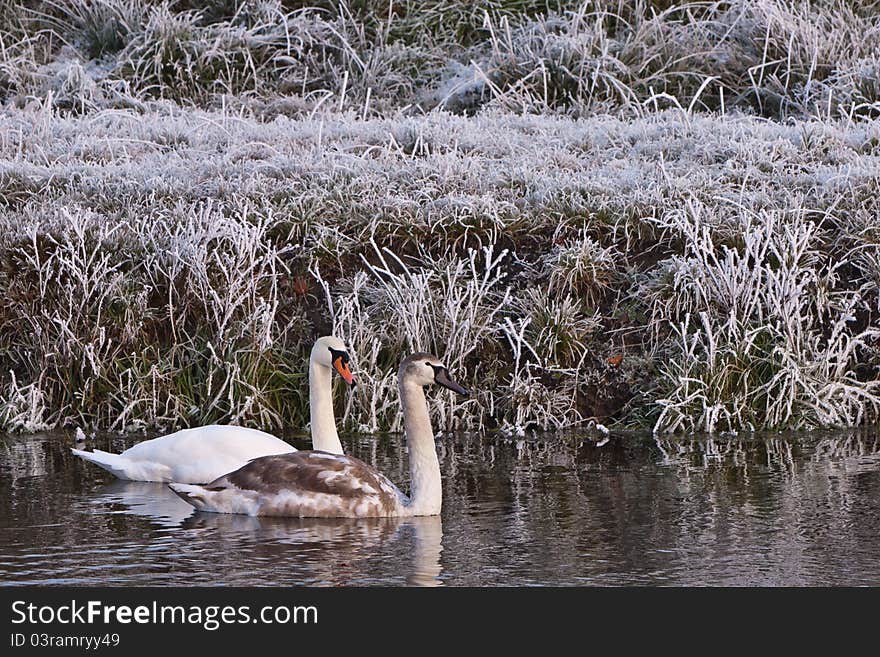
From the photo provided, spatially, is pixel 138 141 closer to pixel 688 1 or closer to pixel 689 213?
pixel 689 213

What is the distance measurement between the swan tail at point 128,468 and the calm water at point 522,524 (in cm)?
6

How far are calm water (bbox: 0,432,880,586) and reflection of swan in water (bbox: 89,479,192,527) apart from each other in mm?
17

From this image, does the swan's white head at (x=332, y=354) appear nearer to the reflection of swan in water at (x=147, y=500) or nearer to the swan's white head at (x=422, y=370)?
the swan's white head at (x=422, y=370)

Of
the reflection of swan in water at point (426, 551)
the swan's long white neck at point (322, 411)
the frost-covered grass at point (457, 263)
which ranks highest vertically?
the frost-covered grass at point (457, 263)

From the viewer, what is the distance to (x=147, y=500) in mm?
9336

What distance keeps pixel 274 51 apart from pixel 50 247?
7.03m

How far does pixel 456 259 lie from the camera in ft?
39.6

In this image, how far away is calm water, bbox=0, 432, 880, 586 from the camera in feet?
24.0

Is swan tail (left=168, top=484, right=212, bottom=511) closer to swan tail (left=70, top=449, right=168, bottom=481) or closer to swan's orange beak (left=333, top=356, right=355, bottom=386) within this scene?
swan tail (left=70, top=449, right=168, bottom=481)

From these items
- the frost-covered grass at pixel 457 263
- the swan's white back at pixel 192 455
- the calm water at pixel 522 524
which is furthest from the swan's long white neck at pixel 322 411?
the frost-covered grass at pixel 457 263

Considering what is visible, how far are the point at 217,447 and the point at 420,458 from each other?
1.42 m

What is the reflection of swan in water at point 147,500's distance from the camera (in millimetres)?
8859
